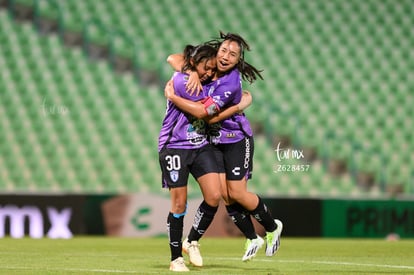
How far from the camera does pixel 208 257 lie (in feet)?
32.6

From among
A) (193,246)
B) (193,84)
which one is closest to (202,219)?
(193,246)

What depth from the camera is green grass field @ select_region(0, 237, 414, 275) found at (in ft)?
26.2

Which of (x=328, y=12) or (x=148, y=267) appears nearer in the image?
(x=148, y=267)

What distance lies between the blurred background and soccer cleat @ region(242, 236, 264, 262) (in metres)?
5.75

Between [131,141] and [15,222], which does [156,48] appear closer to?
[131,141]

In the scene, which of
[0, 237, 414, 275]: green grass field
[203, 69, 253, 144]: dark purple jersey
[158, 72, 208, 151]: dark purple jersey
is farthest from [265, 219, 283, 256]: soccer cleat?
[158, 72, 208, 151]: dark purple jersey

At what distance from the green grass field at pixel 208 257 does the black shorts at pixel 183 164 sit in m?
0.77

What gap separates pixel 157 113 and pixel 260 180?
93.0 inches

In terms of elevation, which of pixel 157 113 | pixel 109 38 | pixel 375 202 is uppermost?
pixel 109 38

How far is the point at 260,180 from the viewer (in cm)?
1655

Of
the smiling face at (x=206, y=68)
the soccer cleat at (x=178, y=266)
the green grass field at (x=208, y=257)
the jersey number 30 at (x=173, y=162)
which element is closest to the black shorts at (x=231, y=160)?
the jersey number 30 at (x=173, y=162)

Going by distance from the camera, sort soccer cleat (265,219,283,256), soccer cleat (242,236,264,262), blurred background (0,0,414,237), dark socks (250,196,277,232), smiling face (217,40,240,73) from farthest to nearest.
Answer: blurred background (0,0,414,237)
soccer cleat (265,219,283,256)
dark socks (250,196,277,232)
soccer cleat (242,236,264,262)
smiling face (217,40,240,73)

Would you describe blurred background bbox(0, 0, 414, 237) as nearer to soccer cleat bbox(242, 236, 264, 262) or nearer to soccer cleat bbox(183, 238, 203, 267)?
soccer cleat bbox(242, 236, 264, 262)

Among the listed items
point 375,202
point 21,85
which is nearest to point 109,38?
point 21,85
